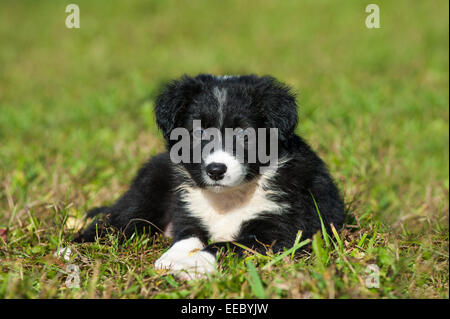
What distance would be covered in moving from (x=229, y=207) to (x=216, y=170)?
1.71 feet

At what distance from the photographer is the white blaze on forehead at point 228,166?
313cm

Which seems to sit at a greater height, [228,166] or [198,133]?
[198,133]

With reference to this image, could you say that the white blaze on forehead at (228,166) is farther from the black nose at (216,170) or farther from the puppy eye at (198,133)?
the puppy eye at (198,133)

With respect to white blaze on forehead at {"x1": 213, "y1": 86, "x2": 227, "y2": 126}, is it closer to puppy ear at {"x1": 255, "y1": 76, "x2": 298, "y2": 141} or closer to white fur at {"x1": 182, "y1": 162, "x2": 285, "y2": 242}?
puppy ear at {"x1": 255, "y1": 76, "x2": 298, "y2": 141}

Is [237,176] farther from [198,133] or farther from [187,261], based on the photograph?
[187,261]

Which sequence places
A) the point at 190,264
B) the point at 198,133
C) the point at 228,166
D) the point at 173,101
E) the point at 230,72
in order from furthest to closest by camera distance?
the point at 230,72 < the point at 173,101 < the point at 198,133 < the point at 228,166 < the point at 190,264

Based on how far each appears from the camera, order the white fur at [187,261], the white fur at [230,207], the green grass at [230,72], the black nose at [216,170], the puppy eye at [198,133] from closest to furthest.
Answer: the green grass at [230,72], the white fur at [187,261], the black nose at [216,170], the puppy eye at [198,133], the white fur at [230,207]

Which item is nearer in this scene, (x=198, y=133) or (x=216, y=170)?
(x=216, y=170)

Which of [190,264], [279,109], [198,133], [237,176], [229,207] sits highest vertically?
[279,109]

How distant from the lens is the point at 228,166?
3131 mm

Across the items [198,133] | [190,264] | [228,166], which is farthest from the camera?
[198,133]

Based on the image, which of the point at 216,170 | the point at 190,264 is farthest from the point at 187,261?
the point at 216,170

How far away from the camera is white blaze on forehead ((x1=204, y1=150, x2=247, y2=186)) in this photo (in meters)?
3.13

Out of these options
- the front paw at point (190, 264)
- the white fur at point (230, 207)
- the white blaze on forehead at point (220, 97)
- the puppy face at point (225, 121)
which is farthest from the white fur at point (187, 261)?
the white blaze on forehead at point (220, 97)
